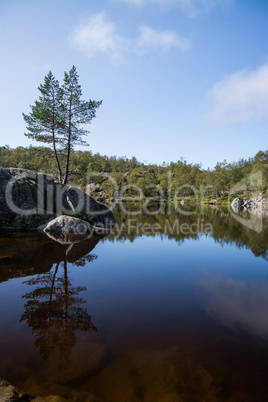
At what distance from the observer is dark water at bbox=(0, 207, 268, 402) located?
450cm

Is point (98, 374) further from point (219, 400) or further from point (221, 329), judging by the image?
point (221, 329)

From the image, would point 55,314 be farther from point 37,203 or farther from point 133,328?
point 37,203

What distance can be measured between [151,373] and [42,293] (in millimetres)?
5421

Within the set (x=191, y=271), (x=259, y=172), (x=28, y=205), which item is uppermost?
(x=259, y=172)

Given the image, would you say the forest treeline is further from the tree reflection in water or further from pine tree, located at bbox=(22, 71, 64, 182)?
the tree reflection in water

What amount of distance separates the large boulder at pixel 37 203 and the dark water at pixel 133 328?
9303 mm

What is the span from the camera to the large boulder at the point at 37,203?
21.4m

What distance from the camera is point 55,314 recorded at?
7.01 metres

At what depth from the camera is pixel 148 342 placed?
231 inches

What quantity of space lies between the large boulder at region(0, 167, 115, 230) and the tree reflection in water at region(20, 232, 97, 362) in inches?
528

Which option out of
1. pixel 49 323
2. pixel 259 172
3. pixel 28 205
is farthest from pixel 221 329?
pixel 259 172

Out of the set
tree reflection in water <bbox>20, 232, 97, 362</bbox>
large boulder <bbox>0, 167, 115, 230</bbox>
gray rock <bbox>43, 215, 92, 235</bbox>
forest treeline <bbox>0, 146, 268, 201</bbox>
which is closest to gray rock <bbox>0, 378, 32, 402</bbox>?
tree reflection in water <bbox>20, 232, 97, 362</bbox>

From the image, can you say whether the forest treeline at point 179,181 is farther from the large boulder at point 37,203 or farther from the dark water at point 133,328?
the dark water at point 133,328

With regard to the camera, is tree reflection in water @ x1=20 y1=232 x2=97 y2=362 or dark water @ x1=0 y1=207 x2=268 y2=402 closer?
dark water @ x1=0 y1=207 x2=268 y2=402
